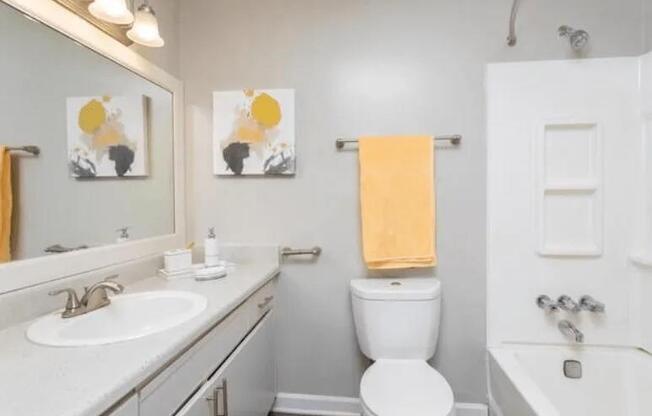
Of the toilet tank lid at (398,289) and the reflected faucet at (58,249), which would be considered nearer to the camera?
the reflected faucet at (58,249)

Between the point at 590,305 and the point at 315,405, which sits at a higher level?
the point at 590,305

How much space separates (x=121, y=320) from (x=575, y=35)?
2.27 meters

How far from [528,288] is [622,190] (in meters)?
0.65

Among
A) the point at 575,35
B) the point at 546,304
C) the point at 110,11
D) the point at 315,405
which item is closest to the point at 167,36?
the point at 110,11

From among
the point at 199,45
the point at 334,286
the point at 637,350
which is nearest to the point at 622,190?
the point at 637,350

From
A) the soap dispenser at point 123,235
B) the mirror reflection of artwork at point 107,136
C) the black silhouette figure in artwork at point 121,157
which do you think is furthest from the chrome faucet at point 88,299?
the black silhouette figure in artwork at point 121,157

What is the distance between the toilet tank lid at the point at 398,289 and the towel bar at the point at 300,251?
10.2 inches

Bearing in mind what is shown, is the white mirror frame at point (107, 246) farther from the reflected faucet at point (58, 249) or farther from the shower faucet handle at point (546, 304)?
the shower faucet handle at point (546, 304)

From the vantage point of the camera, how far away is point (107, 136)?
52.7 inches

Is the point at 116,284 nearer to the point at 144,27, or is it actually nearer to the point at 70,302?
the point at 70,302

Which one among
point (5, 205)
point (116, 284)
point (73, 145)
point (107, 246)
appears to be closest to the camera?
point (5, 205)

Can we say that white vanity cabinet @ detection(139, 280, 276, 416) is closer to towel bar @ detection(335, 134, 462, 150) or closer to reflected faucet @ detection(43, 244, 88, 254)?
reflected faucet @ detection(43, 244, 88, 254)

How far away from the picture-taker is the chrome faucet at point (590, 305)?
156 cm

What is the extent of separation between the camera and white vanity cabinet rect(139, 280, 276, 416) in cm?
82
